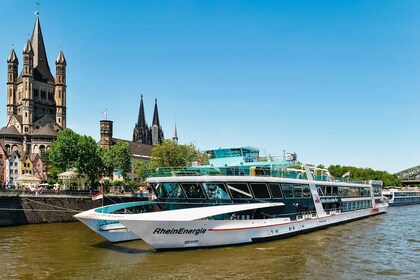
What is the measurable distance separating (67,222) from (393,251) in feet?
112

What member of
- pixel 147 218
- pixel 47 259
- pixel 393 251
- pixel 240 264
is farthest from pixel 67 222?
pixel 393 251

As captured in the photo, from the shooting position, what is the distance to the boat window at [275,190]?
99.8 ft

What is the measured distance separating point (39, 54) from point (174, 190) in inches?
4734

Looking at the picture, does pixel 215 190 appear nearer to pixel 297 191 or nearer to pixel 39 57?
pixel 297 191

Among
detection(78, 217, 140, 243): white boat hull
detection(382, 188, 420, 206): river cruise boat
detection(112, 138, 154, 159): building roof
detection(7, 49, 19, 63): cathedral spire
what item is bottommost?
detection(382, 188, 420, 206): river cruise boat

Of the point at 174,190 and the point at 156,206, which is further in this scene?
the point at 156,206

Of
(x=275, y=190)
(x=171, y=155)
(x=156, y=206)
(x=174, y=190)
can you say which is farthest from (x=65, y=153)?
(x=275, y=190)

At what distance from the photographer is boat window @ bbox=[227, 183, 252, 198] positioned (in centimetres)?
2850

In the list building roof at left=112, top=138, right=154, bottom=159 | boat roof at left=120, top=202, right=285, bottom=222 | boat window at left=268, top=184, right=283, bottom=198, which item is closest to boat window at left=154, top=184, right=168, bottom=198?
boat roof at left=120, top=202, right=285, bottom=222

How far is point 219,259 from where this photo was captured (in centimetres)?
2369

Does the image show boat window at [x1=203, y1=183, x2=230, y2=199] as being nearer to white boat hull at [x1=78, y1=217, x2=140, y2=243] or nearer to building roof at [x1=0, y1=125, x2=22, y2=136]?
white boat hull at [x1=78, y1=217, x2=140, y2=243]

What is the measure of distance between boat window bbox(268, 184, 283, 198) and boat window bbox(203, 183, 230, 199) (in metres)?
3.79

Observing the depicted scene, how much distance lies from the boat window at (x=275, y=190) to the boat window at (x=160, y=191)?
7710 mm

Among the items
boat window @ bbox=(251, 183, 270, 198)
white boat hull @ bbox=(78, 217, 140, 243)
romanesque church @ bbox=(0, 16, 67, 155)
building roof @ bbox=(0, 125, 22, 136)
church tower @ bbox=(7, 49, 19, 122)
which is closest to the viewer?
white boat hull @ bbox=(78, 217, 140, 243)
